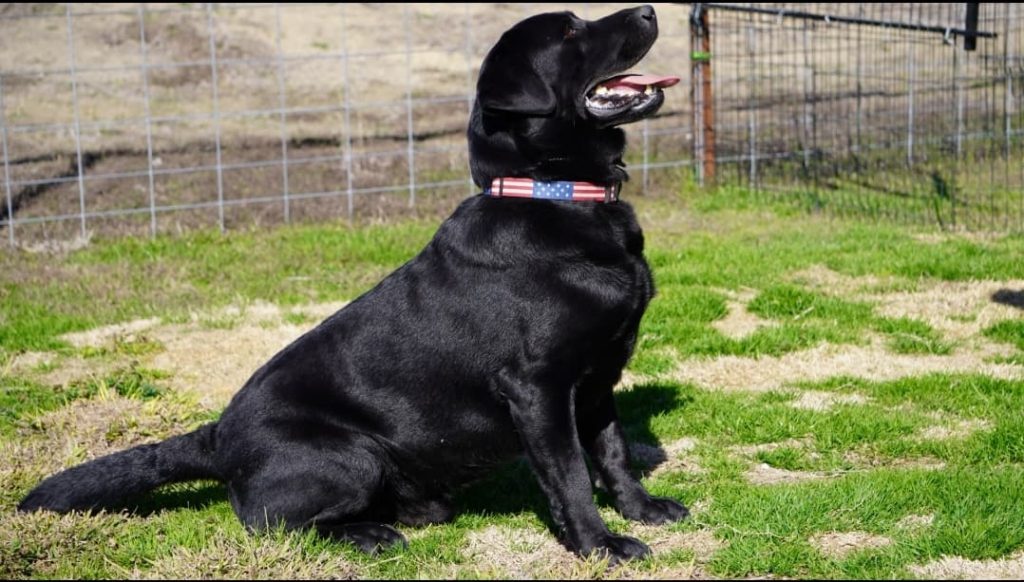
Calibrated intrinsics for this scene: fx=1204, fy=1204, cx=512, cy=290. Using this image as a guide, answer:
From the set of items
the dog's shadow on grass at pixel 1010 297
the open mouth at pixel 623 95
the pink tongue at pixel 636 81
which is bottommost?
the dog's shadow on grass at pixel 1010 297

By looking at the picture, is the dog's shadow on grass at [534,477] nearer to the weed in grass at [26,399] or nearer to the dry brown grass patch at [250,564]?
the dry brown grass patch at [250,564]

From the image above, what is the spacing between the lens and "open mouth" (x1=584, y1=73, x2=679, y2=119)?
14.1 feet

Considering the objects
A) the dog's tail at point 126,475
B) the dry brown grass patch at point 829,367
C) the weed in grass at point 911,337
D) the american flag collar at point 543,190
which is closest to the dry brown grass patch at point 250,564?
the dog's tail at point 126,475

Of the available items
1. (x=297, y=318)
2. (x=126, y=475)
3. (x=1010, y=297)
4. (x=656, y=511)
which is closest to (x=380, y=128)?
(x=297, y=318)

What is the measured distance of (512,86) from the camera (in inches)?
165

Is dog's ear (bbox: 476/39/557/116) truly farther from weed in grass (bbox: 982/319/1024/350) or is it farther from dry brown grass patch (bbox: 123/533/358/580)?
weed in grass (bbox: 982/319/1024/350)

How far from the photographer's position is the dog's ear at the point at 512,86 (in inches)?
164

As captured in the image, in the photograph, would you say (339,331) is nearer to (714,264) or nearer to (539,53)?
(539,53)

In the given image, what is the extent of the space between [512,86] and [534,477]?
1.77 meters

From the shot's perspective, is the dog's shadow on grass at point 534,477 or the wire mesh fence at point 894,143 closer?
the dog's shadow on grass at point 534,477

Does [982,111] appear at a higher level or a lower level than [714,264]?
higher

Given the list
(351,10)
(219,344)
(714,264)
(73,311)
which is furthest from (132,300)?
(351,10)

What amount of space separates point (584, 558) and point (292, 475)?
106 cm

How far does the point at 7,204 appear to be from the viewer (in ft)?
33.8
